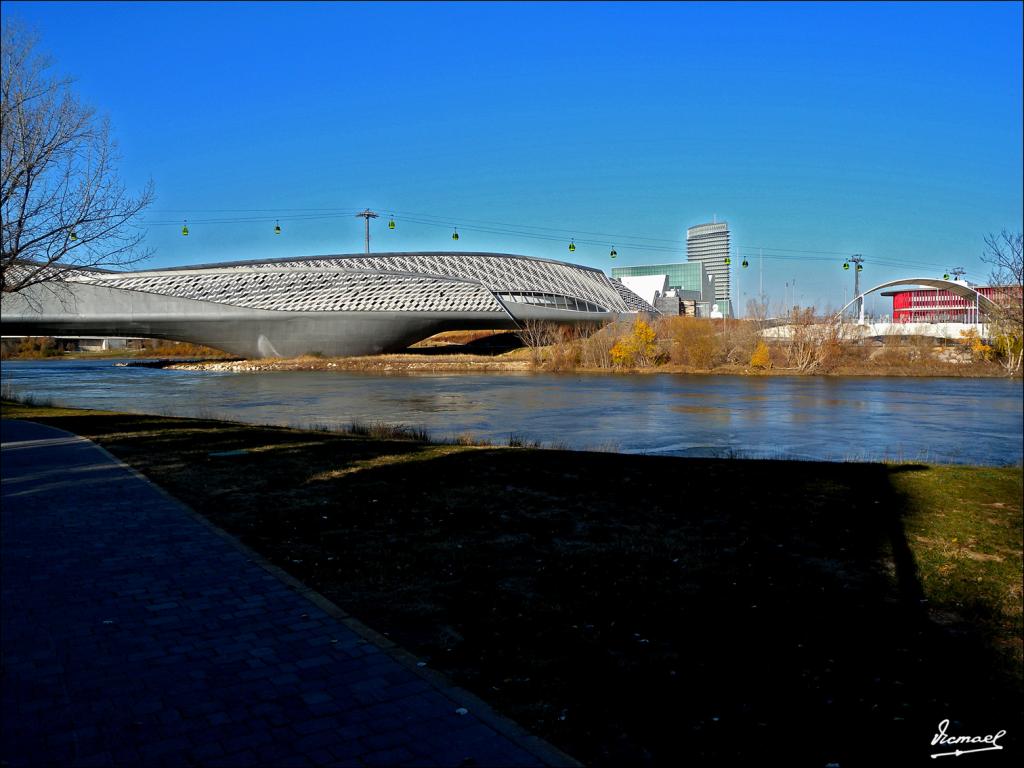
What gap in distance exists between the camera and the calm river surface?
19.9 m

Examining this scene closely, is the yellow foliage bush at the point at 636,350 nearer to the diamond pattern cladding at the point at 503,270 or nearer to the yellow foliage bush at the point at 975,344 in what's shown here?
the diamond pattern cladding at the point at 503,270

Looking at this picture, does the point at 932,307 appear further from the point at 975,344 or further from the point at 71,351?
Result: the point at 71,351

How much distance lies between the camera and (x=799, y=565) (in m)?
6.56

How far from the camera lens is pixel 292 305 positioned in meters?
73.1

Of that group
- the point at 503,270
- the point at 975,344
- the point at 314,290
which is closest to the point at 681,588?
the point at 975,344

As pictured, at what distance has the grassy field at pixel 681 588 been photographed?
13.4 feet

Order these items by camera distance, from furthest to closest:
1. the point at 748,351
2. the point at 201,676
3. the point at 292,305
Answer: the point at 292,305, the point at 748,351, the point at 201,676

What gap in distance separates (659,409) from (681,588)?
23913 millimetres

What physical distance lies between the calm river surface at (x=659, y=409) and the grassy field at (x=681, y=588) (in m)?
8.49

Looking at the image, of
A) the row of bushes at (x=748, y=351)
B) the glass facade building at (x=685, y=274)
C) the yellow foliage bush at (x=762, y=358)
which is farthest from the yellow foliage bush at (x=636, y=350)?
the glass facade building at (x=685, y=274)

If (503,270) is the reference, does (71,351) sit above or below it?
below

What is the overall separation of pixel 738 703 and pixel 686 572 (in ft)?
7.18

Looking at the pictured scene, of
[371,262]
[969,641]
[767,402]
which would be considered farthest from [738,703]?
[371,262]

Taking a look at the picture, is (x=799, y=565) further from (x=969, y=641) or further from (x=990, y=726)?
(x=990, y=726)
